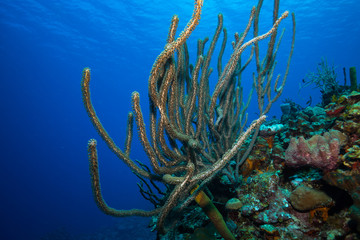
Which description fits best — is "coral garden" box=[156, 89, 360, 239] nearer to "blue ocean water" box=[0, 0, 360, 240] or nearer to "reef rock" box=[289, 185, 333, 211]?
"reef rock" box=[289, 185, 333, 211]

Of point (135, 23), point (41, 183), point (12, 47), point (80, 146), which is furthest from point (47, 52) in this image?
point (80, 146)

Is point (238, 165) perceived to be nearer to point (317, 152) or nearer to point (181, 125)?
point (317, 152)

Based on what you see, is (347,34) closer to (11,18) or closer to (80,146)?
(11,18)

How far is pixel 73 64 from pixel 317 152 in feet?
159

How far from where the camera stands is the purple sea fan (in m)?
2.43

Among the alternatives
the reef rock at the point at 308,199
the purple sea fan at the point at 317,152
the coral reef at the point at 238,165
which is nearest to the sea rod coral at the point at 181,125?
the coral reef at the point at 238,165

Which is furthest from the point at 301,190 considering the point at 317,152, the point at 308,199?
the point at 317,152

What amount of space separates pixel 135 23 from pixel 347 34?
136 feet

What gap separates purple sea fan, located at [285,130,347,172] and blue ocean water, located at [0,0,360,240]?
4414 millimetres

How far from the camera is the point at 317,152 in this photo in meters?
2.48

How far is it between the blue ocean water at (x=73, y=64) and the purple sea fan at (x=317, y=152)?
4414 millimetres

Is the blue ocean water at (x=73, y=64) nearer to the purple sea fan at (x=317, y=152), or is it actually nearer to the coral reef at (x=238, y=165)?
the coral reef at (x=238, y=165)

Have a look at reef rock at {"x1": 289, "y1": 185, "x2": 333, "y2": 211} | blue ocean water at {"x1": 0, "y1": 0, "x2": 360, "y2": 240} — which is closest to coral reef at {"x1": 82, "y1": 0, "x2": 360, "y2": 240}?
reef rock at {"x1": 289, "y1": 185, "x2": 333, "y2": 211}

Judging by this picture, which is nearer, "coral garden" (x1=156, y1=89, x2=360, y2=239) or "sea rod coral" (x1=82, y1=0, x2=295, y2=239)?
"sea rod coral" (x1=82, y1=0, x2=295, y2=239)
